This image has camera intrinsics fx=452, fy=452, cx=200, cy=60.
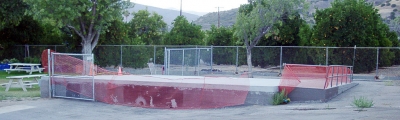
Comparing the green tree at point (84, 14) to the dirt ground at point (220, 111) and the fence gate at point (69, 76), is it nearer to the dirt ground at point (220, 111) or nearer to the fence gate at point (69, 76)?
the fence gate at point (69, 76)

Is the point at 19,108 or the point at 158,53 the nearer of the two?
the point at 19,108

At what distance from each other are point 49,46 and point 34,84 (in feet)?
45.7

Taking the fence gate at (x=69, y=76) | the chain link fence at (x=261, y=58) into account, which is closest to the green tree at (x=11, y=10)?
the chain link fence at (x=261, y=58)

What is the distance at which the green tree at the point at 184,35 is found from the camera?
40125 mm

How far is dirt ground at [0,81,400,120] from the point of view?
10930mm

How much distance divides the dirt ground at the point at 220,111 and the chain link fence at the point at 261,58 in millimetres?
9353

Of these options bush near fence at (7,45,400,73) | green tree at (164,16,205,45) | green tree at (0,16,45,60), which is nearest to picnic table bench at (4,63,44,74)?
bush near fence at (7,45,400,73)

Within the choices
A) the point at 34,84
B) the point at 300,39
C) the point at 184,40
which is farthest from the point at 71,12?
the point at 300,39

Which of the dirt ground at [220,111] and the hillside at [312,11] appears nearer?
the dirt ground at [220,111]

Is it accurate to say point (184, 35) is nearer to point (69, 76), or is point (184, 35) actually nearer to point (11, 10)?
point (11, 10)

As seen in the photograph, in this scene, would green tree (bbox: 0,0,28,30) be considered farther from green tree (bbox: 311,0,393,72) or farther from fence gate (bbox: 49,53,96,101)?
green tree (bbox: 311,0,393,72)

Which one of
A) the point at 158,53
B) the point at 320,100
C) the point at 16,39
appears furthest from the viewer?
the point at 16,39

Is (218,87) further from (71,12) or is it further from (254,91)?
(71,12)

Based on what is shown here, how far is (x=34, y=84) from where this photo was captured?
70.8ft
